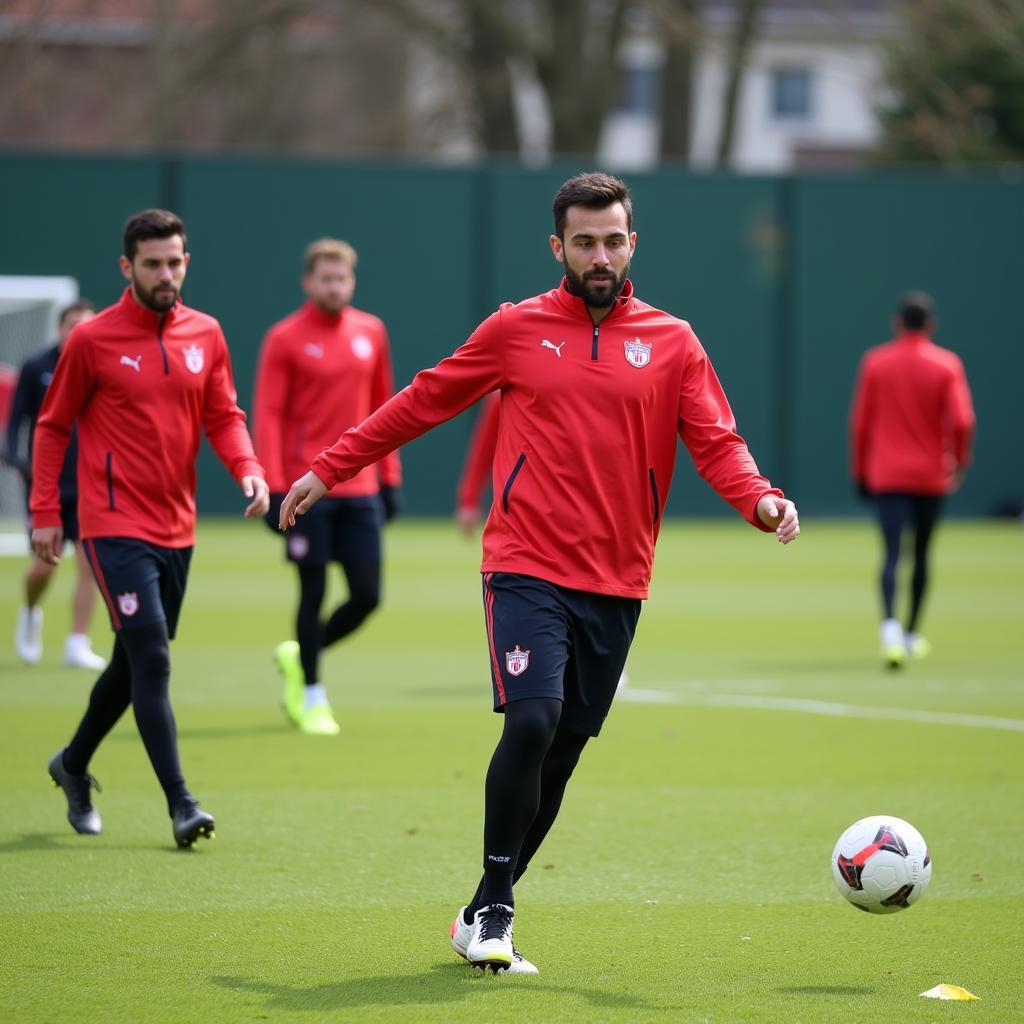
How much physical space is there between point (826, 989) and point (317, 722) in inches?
207

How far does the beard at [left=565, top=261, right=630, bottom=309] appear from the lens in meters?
5.80

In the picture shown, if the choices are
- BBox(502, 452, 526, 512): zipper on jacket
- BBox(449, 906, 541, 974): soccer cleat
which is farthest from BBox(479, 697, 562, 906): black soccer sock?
BBox(502, 452, 526, 512): zipper on jacket

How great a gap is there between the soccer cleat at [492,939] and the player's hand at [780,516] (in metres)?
1.37

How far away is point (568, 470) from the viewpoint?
5.81 m

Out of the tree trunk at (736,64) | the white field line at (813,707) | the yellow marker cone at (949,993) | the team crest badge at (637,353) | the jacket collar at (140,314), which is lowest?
the yellow marker cone at (949,993)

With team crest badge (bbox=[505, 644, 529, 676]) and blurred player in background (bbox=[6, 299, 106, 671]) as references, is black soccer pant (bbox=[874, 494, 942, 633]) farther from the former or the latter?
Result: team crest badge (bbox=[505, 644, 529, 676])

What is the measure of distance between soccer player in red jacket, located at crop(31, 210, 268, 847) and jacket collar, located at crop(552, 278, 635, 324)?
197 centimetres

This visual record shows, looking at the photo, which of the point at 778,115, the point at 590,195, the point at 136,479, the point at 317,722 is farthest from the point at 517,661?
the point at 778,115

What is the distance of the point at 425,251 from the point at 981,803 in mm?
19535

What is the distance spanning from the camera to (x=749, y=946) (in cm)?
608

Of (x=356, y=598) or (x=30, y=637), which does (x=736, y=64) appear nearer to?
(x=30, y=637)

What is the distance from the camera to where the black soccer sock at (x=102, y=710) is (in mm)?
7574

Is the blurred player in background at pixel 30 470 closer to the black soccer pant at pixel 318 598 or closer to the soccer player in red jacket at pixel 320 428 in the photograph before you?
the soccer player in red jacket at pixel 320 428

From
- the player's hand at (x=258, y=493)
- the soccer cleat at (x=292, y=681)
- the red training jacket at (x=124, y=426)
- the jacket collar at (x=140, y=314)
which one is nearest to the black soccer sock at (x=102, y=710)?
the red training jacket at (x=124, y=426)
